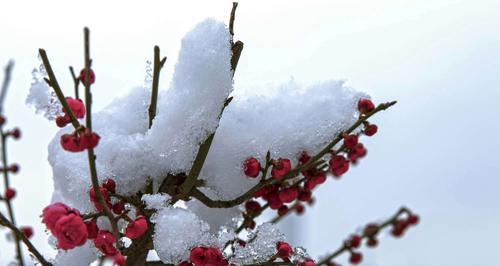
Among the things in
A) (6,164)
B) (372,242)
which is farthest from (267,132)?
(6,164)

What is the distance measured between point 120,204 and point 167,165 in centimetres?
9

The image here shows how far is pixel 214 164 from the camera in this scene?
0.86 meters

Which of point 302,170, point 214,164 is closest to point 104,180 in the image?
point 214,164

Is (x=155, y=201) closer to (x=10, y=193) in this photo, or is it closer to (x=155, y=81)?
(x=155, y=81)

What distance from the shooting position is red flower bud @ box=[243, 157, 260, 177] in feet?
2.74

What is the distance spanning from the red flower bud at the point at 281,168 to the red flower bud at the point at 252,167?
3 centimetres

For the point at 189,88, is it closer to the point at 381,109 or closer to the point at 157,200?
the point at 157,200

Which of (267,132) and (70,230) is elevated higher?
(267,132)

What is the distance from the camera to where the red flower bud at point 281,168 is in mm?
828

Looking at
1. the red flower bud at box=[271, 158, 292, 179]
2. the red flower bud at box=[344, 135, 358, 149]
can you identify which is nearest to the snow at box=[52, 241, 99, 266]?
the red flower bud at box=[271, 158, 292, 179]

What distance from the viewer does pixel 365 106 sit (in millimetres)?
865

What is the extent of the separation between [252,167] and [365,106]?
20cm

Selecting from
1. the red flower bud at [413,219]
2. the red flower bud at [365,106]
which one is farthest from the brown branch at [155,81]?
the red flower bud at [413,219]

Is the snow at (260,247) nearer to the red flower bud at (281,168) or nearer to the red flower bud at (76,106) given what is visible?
the red flower bud at (281,168)
